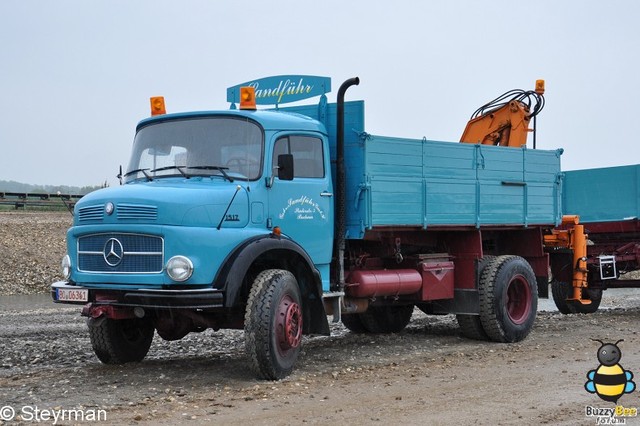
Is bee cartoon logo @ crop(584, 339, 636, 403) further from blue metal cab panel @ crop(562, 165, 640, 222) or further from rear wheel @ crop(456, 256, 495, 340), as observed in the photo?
blue metal cab panel @ crop(562, 165, 640, 222)

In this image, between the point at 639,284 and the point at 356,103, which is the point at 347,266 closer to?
the point at 356,103

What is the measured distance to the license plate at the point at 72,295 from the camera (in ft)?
31.1

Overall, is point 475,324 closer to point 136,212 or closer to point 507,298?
point 507,298

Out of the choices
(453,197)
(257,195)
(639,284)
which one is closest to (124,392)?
(257,195)

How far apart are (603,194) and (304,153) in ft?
31.1

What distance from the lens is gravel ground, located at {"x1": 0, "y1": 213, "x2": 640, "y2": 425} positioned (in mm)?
7750

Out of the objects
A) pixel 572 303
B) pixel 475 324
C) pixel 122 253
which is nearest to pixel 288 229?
pixel 122 253

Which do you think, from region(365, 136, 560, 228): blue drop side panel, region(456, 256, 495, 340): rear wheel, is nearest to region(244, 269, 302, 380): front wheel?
region(365, 136, 560, 228): blue drop side panel

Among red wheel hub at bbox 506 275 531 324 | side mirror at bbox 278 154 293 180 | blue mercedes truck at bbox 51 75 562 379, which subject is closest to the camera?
blue mercedes truck at bbox 51 75 562 379

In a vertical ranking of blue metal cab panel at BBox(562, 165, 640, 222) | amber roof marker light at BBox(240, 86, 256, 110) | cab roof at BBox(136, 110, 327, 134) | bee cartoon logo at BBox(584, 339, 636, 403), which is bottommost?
bee cartoon logo at BBox(584, 339, 636, 403)

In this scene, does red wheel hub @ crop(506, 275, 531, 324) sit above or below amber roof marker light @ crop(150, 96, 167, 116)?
below

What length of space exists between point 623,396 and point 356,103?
484 centimetres

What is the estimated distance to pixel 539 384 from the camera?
30.0 feet

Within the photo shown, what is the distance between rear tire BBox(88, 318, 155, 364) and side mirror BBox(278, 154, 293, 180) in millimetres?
2451
